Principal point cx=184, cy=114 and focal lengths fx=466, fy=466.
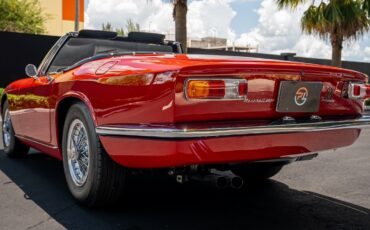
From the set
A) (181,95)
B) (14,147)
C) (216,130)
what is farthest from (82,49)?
(216,130)

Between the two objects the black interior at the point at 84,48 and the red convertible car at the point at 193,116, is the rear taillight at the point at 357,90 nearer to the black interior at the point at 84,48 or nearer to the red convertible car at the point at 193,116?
the red convertible car at the point at 193,116

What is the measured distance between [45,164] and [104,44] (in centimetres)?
159

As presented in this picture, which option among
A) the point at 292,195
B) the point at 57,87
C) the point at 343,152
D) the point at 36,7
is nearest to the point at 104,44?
the point at 57,87

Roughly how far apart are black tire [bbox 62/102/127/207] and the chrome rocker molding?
6.6 inches

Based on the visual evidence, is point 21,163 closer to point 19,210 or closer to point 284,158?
point 19,210

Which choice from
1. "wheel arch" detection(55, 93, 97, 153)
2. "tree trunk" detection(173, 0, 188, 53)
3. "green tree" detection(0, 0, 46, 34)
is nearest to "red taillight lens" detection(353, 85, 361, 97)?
"wheel arch" detection(55, 93, 97, 153)

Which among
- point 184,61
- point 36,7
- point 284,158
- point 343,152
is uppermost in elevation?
point 36,7

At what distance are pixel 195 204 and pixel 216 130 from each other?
47.9 inches

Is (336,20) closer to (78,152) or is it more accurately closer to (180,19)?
(180,19)

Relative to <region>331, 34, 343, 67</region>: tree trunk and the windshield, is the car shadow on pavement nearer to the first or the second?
the windshield

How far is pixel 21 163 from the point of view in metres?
5.25

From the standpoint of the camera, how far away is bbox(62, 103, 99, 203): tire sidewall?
128 inches

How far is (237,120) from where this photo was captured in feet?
9.59

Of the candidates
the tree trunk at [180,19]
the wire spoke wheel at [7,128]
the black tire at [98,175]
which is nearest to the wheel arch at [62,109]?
the black tire at [98,175]
